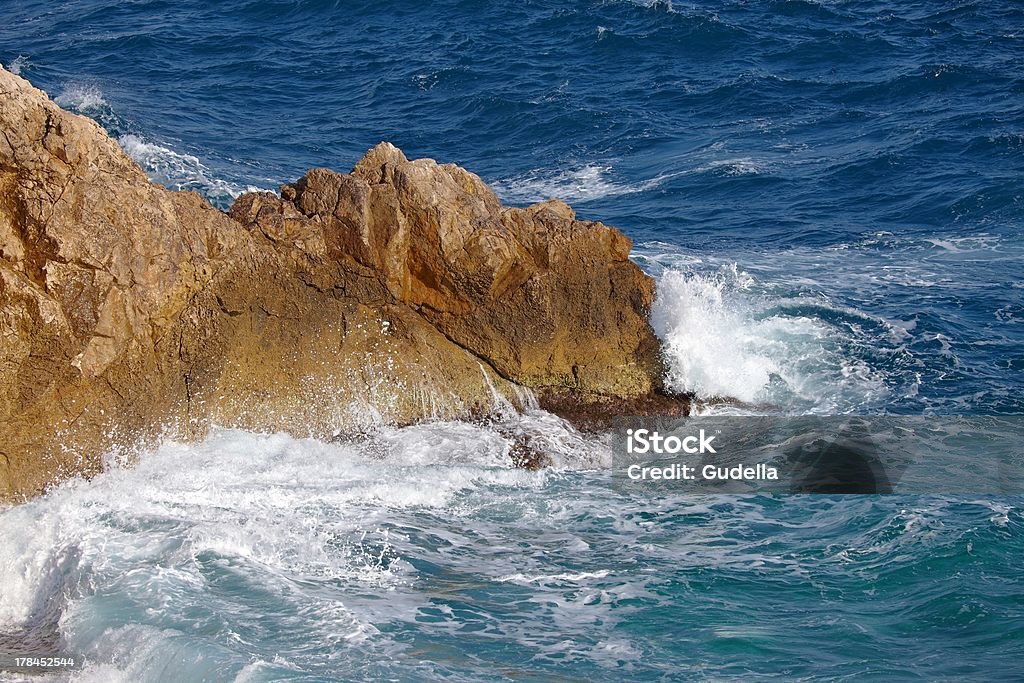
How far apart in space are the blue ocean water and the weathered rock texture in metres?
0.52

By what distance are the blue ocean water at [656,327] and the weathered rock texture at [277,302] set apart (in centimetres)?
52

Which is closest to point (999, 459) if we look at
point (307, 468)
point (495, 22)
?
point (307, 468)

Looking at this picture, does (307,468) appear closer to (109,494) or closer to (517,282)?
(109,494)

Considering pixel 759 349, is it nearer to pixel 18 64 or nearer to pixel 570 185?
pixel 570 185

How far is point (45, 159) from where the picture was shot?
39.3 feet

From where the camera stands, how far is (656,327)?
1445 cm

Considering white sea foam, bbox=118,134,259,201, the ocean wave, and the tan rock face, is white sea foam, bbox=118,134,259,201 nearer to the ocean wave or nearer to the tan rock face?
the ocean wave

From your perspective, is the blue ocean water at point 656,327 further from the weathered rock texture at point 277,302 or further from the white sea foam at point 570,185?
the weathered rock texture at point 277,302

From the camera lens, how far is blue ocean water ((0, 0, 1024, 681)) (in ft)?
33.4

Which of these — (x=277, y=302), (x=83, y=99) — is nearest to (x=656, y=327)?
(x=277, y=302)

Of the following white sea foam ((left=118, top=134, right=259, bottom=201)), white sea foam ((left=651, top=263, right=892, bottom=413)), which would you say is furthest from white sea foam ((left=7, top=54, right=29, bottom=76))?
white sea foam ((left=651, top=263, right=892, bottom=413))

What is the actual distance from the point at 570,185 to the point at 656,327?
9.28 metres

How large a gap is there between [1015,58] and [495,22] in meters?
13.1

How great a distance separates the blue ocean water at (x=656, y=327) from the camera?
10.2 metres
